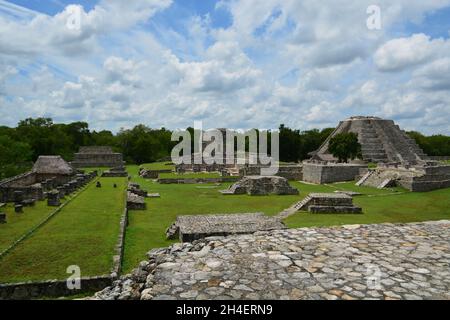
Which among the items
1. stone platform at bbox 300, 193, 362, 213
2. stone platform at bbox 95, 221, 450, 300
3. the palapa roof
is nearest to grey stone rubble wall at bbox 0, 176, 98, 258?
stone platform at bbox 95, 221, 450, 300

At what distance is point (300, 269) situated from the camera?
5.38 m

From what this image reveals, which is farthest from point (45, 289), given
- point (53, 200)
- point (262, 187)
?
point (262, 187)

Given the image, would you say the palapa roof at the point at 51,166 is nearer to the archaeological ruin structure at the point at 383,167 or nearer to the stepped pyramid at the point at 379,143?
the archaeological ruin structure at the point at 383,167

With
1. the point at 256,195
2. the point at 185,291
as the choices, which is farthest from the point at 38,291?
the point at 256,195

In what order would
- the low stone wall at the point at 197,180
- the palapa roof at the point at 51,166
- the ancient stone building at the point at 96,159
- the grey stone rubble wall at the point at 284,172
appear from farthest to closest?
the ancient stone building at the point at 96,159
the grey stone rubble wall at the point at 284,172
the low stone wall at the point at 197,180
the palapa roof at the point at 51,166

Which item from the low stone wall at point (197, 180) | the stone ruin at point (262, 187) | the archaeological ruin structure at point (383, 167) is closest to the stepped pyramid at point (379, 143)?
the archaeological ruin structure at point (383, 167)

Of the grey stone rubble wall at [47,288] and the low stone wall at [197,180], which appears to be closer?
the grey stone rubble wall at [47,288]

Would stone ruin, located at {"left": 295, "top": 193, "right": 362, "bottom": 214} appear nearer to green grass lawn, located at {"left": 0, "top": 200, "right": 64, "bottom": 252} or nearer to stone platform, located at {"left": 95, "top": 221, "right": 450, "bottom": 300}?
stone platform, located at {"left": 95, "top": 221, "right": 450, "bottom": 300}

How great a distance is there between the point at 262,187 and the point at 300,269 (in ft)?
64.9

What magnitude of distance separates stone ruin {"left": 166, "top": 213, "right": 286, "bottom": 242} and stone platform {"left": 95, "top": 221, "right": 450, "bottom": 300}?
3.95 meters

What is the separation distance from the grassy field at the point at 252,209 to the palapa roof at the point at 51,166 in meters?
7.19

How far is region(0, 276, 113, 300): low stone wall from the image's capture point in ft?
24.2

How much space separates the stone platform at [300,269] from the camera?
4668 mm

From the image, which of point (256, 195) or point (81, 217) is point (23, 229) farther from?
point (256, 195)
